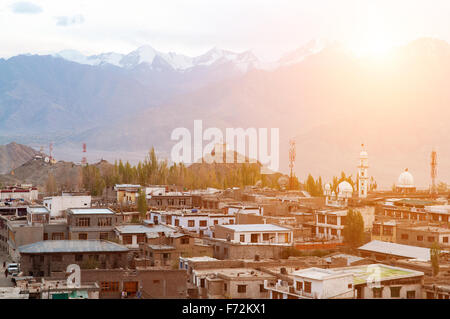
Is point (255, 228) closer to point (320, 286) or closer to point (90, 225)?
point (90, 225)

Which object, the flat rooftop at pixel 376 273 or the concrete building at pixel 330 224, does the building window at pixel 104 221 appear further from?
the flat rooftop at pixel 376 273

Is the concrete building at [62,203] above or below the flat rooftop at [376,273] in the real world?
above

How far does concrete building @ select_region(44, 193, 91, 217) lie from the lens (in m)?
18.9

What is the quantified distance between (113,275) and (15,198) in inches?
543

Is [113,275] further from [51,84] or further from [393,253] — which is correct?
[51,84]

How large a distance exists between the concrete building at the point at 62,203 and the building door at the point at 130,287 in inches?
326

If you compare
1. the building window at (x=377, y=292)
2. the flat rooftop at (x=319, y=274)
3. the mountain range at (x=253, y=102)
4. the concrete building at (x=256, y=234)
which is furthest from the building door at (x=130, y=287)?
the mountain range at (x=253, y=102)

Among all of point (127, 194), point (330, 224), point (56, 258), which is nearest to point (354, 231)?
point (330, 224)

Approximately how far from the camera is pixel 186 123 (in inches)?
3145

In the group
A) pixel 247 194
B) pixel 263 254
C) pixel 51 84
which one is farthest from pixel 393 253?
A: pixel 51 84

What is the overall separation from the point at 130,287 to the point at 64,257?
232 cm

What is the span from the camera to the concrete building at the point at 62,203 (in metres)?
18.9
